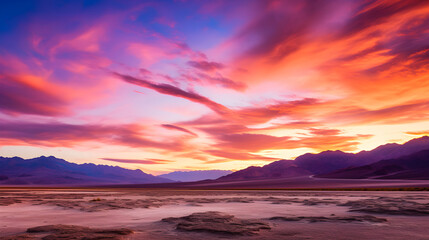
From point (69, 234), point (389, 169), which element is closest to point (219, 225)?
point (69, 234)

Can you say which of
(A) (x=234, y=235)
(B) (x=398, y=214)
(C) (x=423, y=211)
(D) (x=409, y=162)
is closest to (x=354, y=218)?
(B) (x=398, y=214)

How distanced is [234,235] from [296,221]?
3.06 m

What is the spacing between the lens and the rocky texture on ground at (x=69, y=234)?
6345mm

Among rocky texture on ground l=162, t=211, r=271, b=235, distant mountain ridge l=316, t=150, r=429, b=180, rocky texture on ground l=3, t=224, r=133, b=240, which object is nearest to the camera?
rocky texture on ground l=3, t=224, r=133, b=240

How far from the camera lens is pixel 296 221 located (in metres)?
9.20

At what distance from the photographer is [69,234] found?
6676mm

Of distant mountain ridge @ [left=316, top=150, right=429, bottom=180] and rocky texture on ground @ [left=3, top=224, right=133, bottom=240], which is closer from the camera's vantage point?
rocky texture on ground @ [left=3, top=224, right=133, bottom=240]

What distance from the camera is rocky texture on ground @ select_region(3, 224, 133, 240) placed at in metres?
6.34

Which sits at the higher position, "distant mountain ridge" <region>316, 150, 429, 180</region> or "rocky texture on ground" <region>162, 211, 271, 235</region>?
"distant mountain ridge" <region>316, 150, 429, 180</region>

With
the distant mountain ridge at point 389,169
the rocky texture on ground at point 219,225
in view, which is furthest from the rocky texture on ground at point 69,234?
the distant mountain ridge at point 389,169

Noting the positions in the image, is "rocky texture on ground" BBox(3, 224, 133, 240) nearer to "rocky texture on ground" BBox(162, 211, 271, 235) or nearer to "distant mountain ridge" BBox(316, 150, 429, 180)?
"rocky texture on ground" BBox(162, 211, 271, 235)

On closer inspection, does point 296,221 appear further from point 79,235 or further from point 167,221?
point 79,235

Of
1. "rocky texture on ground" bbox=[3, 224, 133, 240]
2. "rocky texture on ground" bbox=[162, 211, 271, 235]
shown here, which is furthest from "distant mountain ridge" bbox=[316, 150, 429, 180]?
"rocky texture on ground" bbox=[3, 224, 133, 240]

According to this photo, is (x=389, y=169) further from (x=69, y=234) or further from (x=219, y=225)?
(x=69, y=234)
